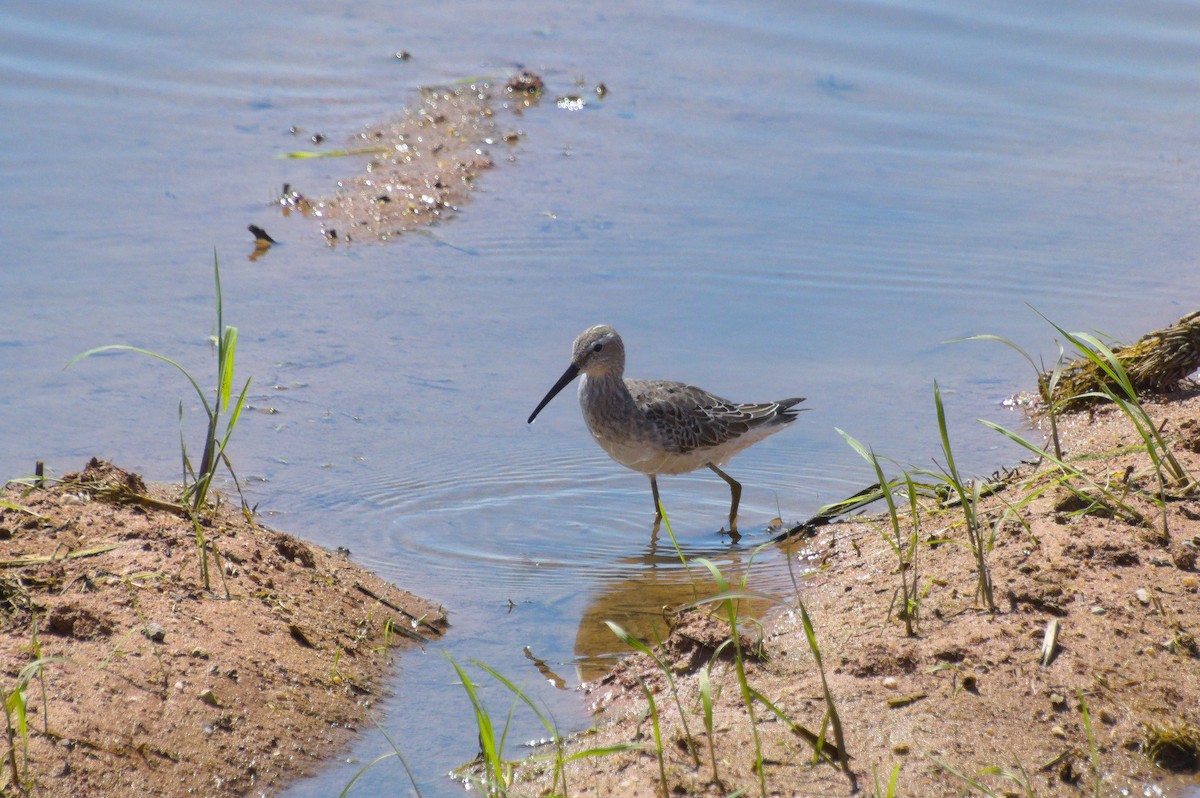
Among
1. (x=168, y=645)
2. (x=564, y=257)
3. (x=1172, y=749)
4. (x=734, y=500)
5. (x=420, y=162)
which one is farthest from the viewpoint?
(x=420, y=162)

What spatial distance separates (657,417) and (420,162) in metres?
4.36

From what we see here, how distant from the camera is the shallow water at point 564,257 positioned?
22.1ft

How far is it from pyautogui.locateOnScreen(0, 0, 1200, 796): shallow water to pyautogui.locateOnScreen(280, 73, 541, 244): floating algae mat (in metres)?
0.24

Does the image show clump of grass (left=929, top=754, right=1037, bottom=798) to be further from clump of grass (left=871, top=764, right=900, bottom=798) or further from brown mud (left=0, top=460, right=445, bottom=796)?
brown mud (left=0, top=460, right=445, bottom=796)

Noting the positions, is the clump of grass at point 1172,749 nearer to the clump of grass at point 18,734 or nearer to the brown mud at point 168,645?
the brown mud at point 168,645

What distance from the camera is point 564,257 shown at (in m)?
9.62

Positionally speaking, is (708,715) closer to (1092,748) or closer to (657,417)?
(1092,748)

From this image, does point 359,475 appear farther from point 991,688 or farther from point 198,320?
point 991,688

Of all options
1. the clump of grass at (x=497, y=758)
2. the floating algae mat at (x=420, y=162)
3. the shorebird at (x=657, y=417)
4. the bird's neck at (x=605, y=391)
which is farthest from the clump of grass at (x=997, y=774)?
the floating algae mat at (x=420, y=162)

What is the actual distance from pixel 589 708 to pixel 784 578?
5.30ft

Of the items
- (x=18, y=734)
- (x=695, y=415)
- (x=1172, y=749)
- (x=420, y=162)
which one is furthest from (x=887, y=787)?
(x=420, y=162)

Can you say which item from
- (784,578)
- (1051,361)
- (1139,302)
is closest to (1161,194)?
(1139,302)

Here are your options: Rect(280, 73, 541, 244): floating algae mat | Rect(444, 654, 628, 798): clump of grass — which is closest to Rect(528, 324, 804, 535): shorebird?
Rect(280, 73, 541, 244): floating algae mat

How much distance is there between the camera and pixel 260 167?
1075cm
